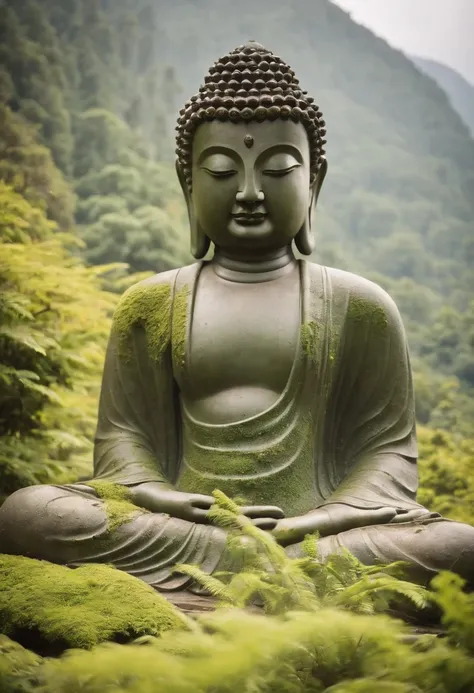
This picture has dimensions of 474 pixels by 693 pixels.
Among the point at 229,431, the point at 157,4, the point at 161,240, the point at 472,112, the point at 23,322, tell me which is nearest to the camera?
the point at 229,431

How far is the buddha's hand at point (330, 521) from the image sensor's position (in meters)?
5.01

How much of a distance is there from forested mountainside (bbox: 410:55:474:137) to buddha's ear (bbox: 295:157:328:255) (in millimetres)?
8013

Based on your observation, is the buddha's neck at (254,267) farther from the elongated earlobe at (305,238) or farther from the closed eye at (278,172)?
the closed eye at (278,172)

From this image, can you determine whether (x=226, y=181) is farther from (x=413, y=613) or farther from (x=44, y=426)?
(x=44, y=426)

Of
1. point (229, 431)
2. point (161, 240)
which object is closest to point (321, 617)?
point (229, 431)

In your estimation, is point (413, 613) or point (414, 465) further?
point (414, 465)

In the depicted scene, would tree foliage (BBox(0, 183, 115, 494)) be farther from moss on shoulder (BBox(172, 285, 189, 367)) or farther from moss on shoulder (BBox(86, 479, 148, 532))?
moss on shoulder (BBox(86, 479, 148, 532))

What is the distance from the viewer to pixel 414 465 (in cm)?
571

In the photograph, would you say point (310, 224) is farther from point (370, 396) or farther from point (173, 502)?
point (173, 502)

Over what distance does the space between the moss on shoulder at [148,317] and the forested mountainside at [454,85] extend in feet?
28.6

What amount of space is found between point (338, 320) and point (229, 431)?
0.87 meters

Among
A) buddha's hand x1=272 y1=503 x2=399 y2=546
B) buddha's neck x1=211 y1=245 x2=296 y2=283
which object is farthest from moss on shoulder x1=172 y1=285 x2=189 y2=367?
buddha's hand x1=272 y1=503 x2=399 y2=546

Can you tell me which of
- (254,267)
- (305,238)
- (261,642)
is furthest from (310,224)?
(261,642)

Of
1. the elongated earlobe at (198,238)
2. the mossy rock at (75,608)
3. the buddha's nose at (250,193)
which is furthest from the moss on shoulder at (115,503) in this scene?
the buddha's nose at (250,193)
